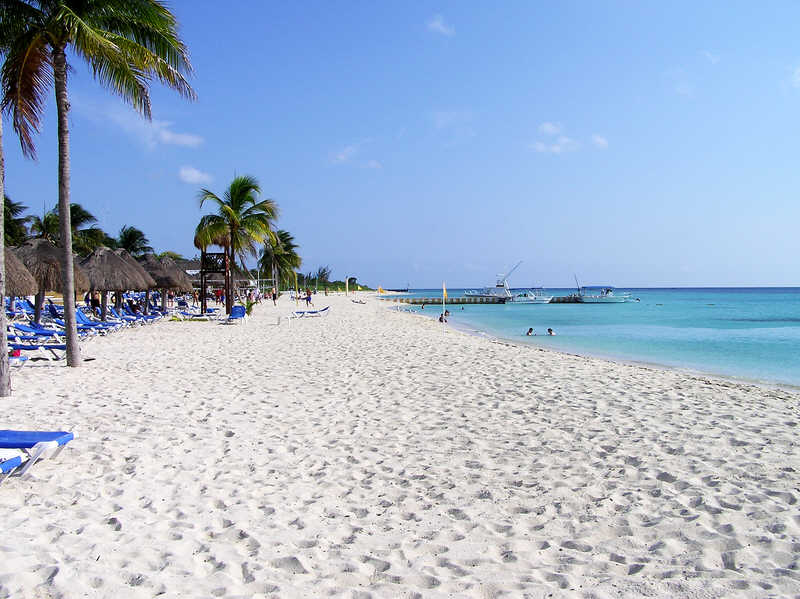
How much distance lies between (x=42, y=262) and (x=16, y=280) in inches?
136

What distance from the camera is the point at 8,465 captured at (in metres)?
3.72

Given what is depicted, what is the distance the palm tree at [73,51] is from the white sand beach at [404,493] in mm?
3777

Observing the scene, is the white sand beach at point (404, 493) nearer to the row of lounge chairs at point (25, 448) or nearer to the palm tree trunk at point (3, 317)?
the row of lounge chairs at point (25, 448)

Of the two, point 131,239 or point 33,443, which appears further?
point 131,239

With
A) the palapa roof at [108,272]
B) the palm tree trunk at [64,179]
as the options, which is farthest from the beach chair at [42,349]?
the palapa roof at [108,272]

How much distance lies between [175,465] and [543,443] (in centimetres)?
322

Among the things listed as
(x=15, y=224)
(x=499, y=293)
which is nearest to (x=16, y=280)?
(x=15, y=224)

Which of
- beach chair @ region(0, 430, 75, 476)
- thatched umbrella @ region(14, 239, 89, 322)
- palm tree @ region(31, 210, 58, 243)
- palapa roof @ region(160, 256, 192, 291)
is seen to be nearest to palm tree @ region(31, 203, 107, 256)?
palm tree @ region(31, 210, 58, 243)

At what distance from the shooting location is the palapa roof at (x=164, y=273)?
23281mm

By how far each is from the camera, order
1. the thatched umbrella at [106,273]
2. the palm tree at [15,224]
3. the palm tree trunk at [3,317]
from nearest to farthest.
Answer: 1. the palm tree trunk at [3,317]
2. the thatched umbrella at [106,273]
3. the palm tree at [15,224]

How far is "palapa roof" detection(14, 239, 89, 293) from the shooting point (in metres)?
13.4

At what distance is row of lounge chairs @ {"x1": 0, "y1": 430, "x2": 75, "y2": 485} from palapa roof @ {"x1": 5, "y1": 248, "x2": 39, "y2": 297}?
7667 mm

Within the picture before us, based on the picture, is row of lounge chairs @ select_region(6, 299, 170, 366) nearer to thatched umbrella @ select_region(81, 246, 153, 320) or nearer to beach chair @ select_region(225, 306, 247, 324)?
thatched umbrella @ select_region(81, 246, 153, 320)

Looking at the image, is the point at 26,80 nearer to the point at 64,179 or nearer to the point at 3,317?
the point at 64,179
